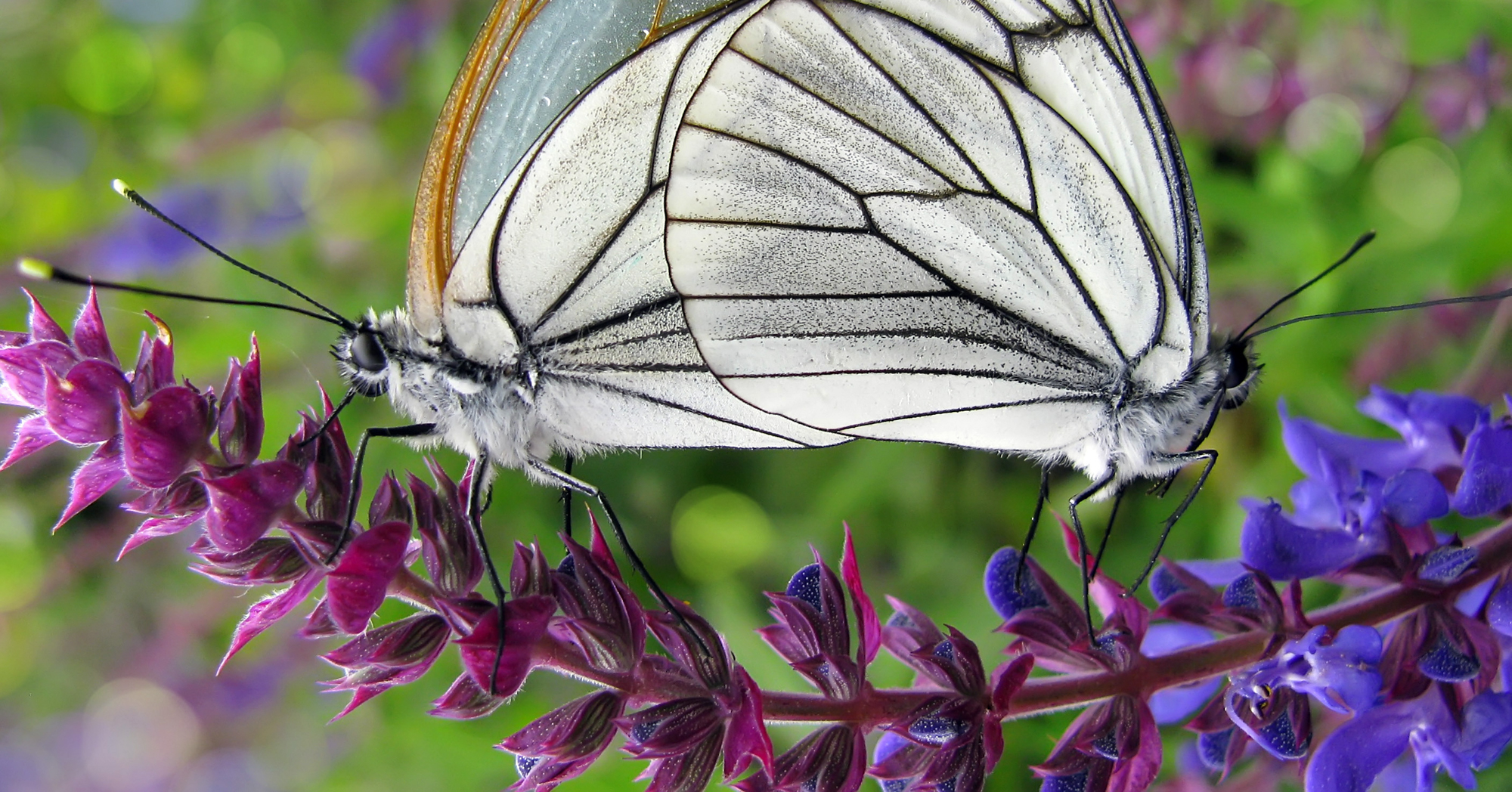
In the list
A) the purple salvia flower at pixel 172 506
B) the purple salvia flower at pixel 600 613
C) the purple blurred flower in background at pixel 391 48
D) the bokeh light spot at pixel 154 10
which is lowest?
the purple salvia flower at pixel 600 613

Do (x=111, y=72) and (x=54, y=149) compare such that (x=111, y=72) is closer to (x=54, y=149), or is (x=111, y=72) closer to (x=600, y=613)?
(x=54, y=149)

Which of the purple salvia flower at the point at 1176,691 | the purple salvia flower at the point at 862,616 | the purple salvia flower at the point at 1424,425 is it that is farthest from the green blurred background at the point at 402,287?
the purple salvia flower at the point at 862,616

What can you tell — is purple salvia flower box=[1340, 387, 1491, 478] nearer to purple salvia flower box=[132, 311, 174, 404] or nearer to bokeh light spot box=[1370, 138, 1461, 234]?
bokeh light spot box=[1370, 138, 1461, 234]

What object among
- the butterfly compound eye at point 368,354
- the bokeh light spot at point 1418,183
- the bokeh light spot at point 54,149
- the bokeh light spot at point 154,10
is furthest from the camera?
the bokeh light spot at point 54,149

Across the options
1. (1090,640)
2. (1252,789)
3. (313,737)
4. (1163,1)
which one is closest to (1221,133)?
(1163,1)

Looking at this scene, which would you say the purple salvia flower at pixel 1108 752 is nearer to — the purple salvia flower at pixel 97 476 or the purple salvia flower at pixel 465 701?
the purple salvia flower at pixel 465 701

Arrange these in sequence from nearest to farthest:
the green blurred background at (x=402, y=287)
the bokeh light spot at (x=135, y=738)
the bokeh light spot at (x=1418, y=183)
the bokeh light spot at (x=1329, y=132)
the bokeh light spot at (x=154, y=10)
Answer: the green blurred background at (x=402, y=287)
the bokeh light spot at (x=1329, y=132)
the bokeh light spot at (x=1418, y=183)
the bokeh light spot at (x=135, y=738)
the bokeh light spot at (x=154, y=10)

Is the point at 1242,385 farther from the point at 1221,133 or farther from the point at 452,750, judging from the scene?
the point at 452,750
